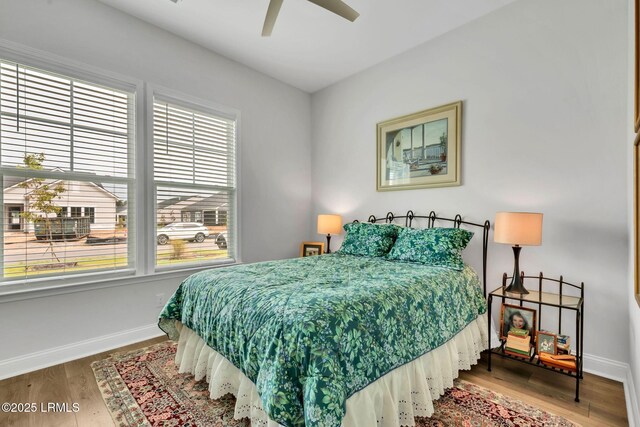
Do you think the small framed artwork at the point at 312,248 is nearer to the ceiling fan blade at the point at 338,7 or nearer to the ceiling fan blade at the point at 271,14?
the ceiling fan blade at the point at 271,14

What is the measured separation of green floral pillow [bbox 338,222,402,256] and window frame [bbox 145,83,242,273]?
133 centimetres

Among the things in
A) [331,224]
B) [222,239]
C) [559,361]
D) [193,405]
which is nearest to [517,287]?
[559,361]

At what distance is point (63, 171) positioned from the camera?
246cm

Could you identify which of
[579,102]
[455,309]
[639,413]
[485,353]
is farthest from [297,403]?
[579,102]

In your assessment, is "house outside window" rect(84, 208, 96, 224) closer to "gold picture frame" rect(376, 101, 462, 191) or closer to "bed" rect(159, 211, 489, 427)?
"bed" rect(159, 211, 489, 427)

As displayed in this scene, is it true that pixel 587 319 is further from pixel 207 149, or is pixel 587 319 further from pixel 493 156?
pixel 207 149

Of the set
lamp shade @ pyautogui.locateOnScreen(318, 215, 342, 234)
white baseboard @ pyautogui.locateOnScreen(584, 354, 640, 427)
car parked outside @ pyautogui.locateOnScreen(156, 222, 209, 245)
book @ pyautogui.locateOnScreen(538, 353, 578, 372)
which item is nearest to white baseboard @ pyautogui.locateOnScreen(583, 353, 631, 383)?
white baseboard @ pyautogui.locateOnScreen(584, 354, 640, 427)

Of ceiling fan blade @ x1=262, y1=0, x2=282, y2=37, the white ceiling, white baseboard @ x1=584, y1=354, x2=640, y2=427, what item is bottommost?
white baseboard @ x1=584, y1=354, x2=640, y2=427

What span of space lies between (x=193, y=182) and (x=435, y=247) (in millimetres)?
2511

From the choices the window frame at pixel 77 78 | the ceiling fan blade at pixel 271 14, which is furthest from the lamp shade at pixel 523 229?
the window frame at pixel 77 78

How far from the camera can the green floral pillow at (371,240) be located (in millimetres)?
2924

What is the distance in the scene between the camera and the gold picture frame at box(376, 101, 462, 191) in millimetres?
2953

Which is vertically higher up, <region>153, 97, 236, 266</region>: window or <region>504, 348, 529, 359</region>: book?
<region>153, 97, 236, 266</region>: window

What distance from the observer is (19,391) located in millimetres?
1998
